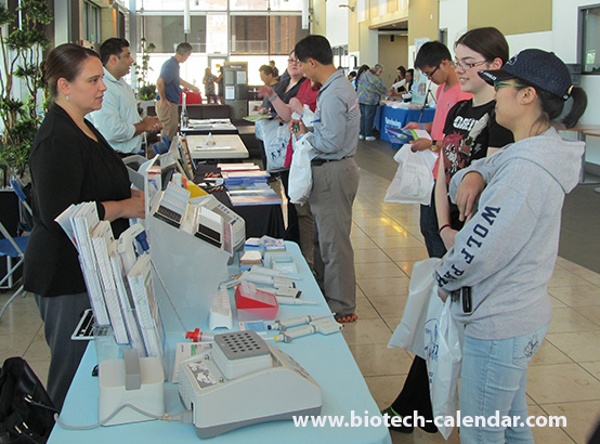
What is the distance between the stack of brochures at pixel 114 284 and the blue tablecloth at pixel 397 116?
10.1 m

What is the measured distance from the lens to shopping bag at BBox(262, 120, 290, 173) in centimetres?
475

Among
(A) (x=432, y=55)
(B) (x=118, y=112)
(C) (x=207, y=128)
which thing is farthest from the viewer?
(C) (x=207, y=128)

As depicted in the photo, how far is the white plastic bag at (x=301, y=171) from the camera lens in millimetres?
3533

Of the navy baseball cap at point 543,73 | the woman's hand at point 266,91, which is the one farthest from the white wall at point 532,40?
the navy baseball cap at point 543,73

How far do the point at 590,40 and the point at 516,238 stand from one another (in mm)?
8374

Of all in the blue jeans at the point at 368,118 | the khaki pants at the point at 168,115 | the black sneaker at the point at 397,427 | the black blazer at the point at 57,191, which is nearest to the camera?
the black blazer at the point at 57,191

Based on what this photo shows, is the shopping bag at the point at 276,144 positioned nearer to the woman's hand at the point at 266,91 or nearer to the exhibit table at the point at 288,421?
the woman's hand at the point at 266,91

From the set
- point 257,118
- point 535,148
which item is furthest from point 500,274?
point 257,118

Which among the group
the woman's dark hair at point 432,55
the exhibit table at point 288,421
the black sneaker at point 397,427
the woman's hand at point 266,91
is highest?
the woman's dark hair at point 432,55

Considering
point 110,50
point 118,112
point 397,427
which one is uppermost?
point 110,50

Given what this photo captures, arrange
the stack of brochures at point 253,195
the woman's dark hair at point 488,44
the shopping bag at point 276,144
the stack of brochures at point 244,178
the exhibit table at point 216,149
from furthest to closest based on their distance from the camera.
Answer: the exhibit table at point 216,149 → the shopping bag at point 276,144 → the stack of brochures at point 244,178 → the stack of brochures at point 253,195 → the woman's dark hair at point 488,44

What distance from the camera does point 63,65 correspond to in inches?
89.3

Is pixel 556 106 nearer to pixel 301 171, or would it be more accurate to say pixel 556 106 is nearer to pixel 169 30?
pixel 301 171

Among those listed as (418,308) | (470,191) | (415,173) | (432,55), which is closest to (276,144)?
(415,173)
